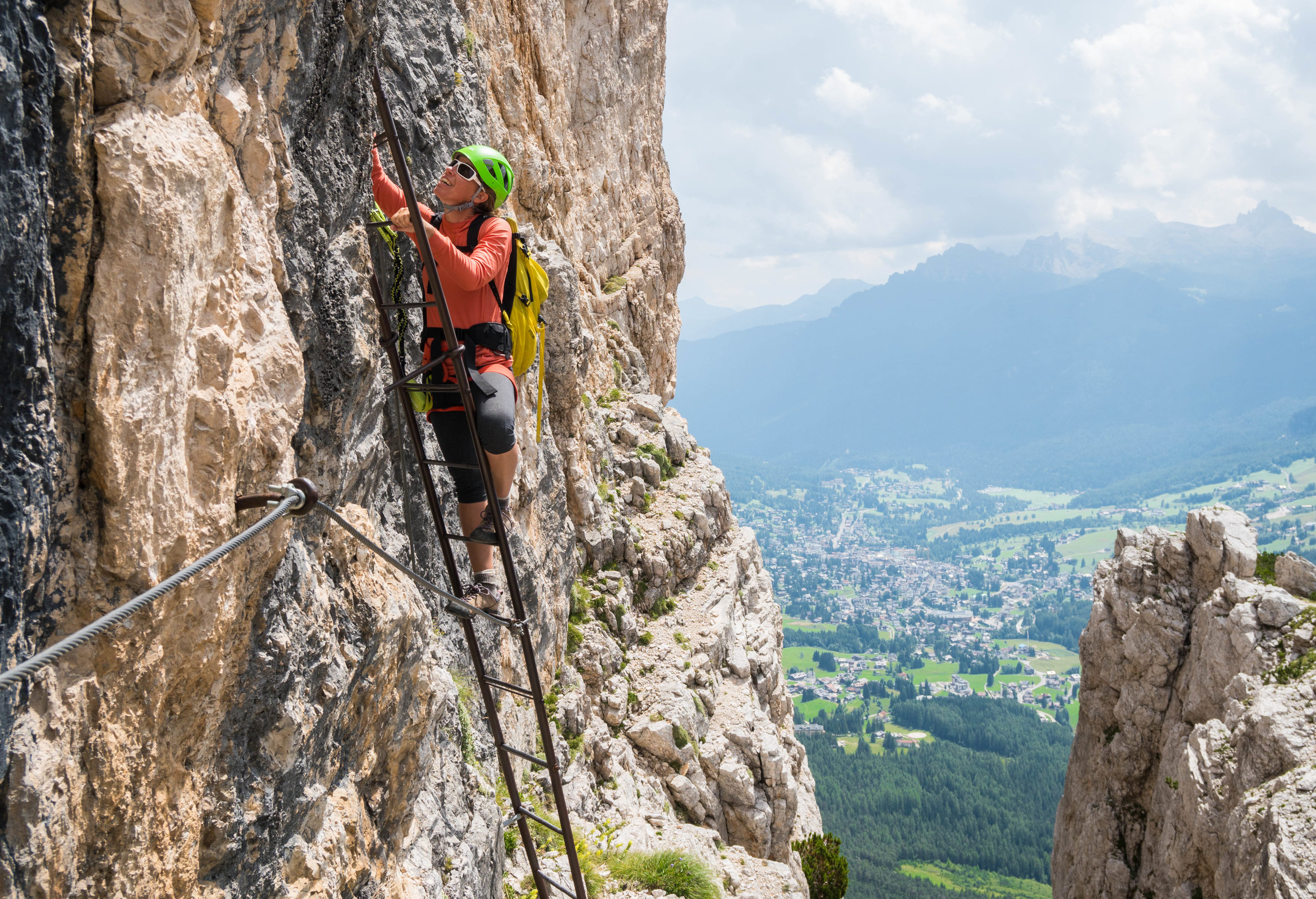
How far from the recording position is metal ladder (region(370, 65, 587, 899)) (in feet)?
16.5

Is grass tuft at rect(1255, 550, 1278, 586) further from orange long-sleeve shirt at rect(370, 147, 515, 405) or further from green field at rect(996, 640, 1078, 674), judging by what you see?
green field at rect(996, 640, 1078, 674)

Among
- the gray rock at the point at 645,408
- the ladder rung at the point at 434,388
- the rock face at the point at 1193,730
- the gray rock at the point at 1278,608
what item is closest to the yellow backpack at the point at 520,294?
the ladder rung at the point at 434,388

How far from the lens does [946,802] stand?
7800cm

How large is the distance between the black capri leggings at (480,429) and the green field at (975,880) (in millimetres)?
69517

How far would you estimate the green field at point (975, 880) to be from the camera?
63.7 m

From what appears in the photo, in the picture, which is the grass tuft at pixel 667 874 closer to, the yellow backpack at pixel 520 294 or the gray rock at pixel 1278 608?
the yellow backpack at pixel 520 294

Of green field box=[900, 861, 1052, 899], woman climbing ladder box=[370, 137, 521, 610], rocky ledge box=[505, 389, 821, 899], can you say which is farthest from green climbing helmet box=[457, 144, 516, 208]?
green field box=[900, 861, 1052, 899]

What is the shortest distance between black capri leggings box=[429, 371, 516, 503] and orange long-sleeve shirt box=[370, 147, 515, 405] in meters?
0.21

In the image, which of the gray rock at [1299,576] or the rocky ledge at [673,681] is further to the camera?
the gray rock at [1299,576]

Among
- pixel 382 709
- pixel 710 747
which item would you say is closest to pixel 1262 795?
pixel 710 747

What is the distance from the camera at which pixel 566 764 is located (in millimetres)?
11266

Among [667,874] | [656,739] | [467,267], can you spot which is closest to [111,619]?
[467,267]

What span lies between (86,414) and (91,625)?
1.01 meters

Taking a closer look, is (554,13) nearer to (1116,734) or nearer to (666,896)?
(666,896)
